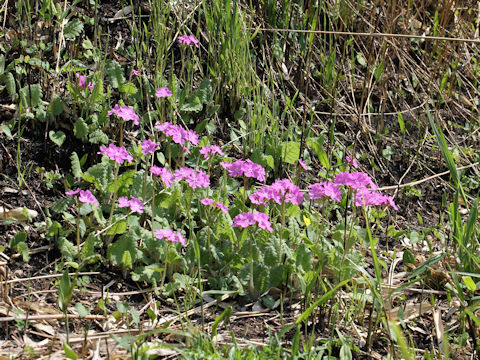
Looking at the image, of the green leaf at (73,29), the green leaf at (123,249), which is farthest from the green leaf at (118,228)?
the green leaf at (73,29)

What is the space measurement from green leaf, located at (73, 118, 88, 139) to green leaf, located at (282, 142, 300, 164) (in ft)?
2.83

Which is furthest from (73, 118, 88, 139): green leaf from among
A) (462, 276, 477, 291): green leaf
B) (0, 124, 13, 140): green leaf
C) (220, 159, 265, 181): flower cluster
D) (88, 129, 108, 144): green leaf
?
(462, 276, 477, 291): green leaf

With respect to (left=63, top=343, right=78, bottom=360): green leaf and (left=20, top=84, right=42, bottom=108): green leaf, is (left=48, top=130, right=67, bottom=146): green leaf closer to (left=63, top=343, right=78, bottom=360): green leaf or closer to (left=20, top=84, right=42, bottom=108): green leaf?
(left=20, top=84, right=42, bottom=108): green leaf

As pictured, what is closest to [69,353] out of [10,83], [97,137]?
[97,137]

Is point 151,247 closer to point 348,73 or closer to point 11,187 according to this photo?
point 11,187

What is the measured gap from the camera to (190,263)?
6.73 feet

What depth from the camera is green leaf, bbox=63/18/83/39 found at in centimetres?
278

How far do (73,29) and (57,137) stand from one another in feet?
2.15

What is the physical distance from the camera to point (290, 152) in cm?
264

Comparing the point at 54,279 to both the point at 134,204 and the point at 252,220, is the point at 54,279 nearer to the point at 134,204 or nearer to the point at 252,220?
the point at 134,204

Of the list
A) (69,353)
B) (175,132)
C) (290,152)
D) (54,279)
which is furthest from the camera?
(290,152)

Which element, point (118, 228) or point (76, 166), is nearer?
point (118, 228)

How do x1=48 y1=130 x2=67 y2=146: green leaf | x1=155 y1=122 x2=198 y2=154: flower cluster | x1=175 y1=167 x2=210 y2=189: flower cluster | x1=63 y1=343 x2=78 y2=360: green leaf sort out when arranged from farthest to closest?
x1=48 y1=130 x2=67 y2=146: green leaf < x1=155 y1=122 x2=198 y2=154: flower cluster < x1=175 y1=167 x2=210 y2=189: flower cluster < x1=63 y1=343 x2=78 y2=360: green leaf

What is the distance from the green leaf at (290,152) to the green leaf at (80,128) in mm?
863
